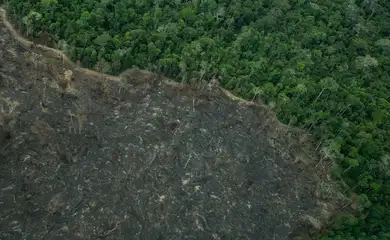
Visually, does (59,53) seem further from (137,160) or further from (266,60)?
(266,60)

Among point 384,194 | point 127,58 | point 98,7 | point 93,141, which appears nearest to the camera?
point 93,141

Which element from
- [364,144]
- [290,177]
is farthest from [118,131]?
[364,144]

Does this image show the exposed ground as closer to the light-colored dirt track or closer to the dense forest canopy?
the light-colored dirt track

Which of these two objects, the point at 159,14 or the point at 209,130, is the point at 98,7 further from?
the point at 209,130

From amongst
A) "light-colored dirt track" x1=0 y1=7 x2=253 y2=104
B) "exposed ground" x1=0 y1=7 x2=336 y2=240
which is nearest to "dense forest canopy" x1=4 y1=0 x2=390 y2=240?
"light-colored dirt track" x1=0 y1=7 x2=253 y2=104

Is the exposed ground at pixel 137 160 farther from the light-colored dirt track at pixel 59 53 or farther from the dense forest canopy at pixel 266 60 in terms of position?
the dense forest canopy at pixel 266 60

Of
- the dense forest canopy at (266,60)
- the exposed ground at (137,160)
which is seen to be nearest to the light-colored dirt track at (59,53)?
the exposed ground at (137,160)
